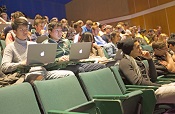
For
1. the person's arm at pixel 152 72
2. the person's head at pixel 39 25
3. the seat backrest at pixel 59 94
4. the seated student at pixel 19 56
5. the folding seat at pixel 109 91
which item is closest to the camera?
the seat backrest at pixel 59 94

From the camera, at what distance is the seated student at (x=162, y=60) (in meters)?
3.52

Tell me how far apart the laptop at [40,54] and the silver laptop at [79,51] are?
337 millimetres

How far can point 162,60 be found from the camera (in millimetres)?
3598

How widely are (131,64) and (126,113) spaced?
2.32 feet

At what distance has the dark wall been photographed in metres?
8.14

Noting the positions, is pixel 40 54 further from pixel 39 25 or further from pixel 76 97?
pixel 39 25

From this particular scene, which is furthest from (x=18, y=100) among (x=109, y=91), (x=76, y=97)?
(x=109, y=91)

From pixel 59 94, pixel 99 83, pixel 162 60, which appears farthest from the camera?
pixel 162 60

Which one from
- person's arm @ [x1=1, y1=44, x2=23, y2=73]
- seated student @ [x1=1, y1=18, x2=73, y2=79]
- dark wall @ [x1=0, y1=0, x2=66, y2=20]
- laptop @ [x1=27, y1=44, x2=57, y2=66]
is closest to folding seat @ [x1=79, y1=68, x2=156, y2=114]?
seated student @ [x1=1, y1=18, x2=73, y2=79]

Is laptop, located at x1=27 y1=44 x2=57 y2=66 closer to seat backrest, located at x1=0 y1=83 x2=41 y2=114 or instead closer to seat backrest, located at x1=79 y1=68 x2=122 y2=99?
seat backrest, located at x1=79 y1=68 x2=122 y2=99

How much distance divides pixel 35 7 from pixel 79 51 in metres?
6.37

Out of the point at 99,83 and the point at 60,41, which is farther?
the point at 60,41

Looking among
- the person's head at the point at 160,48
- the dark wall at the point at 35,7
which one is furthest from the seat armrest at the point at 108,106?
the dark wall at the point at 35,7

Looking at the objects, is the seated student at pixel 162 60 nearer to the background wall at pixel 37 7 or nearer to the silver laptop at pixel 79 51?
the silver laptop at pixel 79 51
